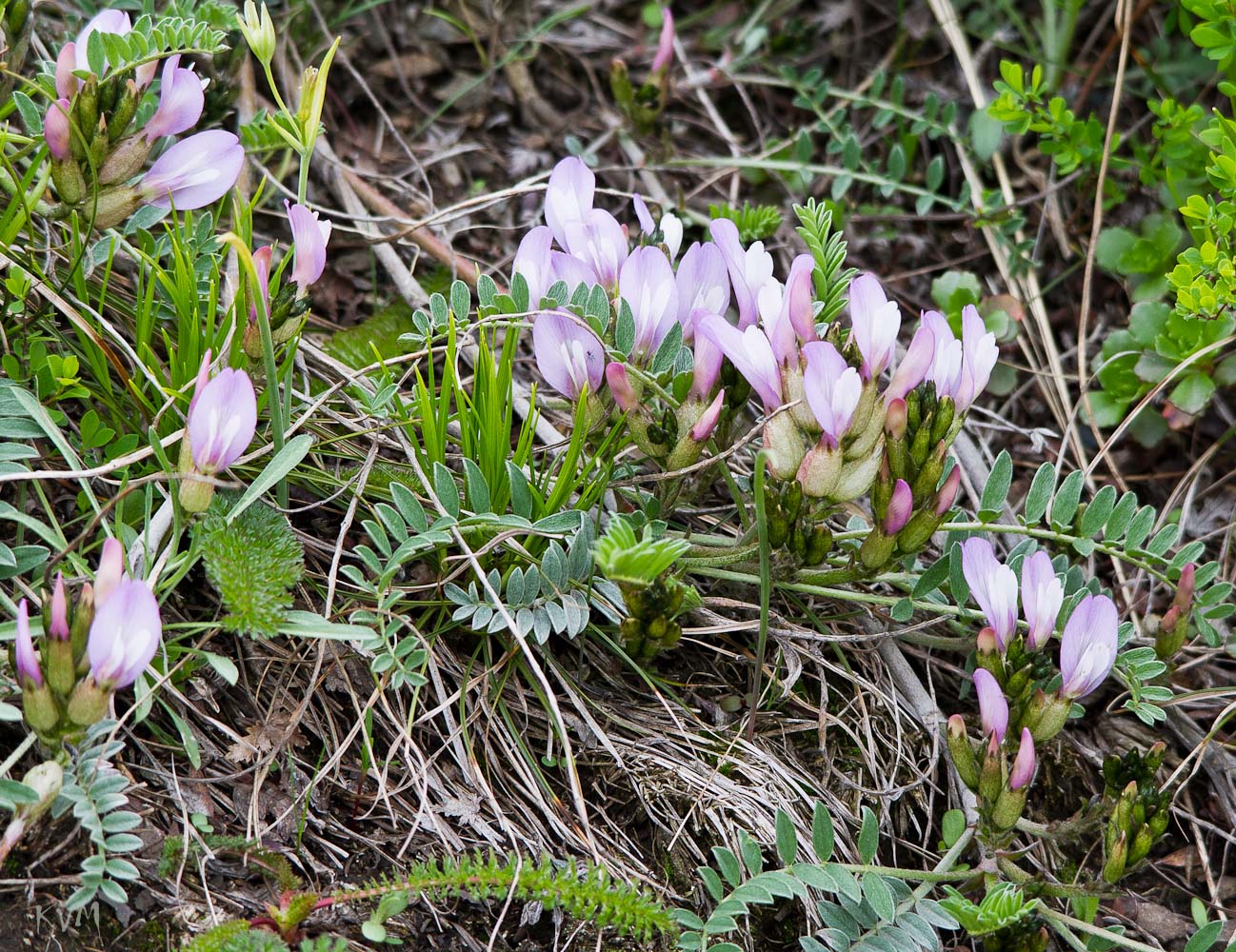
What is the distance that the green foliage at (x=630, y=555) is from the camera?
160 cm

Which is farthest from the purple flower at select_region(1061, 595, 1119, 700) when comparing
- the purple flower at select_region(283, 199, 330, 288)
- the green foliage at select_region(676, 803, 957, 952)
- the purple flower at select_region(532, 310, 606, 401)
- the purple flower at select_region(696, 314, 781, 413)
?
the purple flower at select_region(283, 199, 330, 288)

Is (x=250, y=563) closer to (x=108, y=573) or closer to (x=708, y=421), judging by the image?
(x=108, y=573)

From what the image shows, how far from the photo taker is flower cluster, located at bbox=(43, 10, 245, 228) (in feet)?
6.04

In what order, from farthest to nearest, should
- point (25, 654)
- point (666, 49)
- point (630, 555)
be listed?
point (666, 49)
point (630, 555)
point (25, 654)

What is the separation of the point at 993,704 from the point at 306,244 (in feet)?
4.31

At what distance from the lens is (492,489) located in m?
1.96

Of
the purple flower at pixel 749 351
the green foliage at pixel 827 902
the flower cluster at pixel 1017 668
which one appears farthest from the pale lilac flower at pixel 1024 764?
the purple flower at pixel 749 351

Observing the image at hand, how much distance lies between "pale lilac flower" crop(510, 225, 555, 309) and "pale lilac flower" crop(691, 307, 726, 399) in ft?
0.92

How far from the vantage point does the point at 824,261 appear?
6.66 ft

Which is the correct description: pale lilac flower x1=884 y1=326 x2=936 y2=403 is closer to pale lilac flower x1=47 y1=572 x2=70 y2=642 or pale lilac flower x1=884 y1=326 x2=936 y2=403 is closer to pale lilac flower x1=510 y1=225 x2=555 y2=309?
pale lilac flower x1=510 y1=225 x2=555 y2=309

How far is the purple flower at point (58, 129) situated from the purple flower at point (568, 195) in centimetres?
78

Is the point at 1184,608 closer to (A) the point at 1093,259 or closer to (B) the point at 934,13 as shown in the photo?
(A) the point at 1093,259

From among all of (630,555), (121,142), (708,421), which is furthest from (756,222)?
(121,142)

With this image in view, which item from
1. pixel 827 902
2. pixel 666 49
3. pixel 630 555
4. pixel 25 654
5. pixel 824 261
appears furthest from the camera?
pixel 666 49
